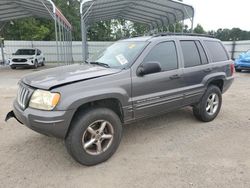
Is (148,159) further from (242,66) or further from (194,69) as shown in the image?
(242,66)

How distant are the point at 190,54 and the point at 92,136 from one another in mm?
2580

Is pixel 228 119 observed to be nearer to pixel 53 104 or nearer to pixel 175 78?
pixel 175 78

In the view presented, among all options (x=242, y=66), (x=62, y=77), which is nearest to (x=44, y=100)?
(x=62, y=77)

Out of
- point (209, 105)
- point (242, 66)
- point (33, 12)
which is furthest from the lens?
point (33, 12)

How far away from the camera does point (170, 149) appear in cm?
379

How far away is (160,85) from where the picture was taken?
389 cm

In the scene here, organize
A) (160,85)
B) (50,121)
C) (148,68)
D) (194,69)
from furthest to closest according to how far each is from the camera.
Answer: (194,69) → (160,85) → (148,68) → (50,121)

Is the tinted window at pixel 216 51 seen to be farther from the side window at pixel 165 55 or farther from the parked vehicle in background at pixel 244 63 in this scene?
the parked vehicle in background at pixel 244 63

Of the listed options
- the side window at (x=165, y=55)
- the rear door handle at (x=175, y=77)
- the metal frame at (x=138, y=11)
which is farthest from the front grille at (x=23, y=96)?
the metal frame at (x=138, y=11)

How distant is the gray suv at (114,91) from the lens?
2932mm

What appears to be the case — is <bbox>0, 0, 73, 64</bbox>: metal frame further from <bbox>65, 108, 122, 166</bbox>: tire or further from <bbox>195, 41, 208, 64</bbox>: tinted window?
<bbox>65, 108, 122, 166</bbox>: tire

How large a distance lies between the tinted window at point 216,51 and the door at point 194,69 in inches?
10.9

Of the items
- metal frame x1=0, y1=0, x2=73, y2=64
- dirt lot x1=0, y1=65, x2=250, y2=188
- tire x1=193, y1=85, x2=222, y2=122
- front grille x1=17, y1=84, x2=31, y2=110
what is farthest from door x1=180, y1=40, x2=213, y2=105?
metal frame x1=0, y1=0, x2=73, y2=64

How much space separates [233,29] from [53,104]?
249 ft
